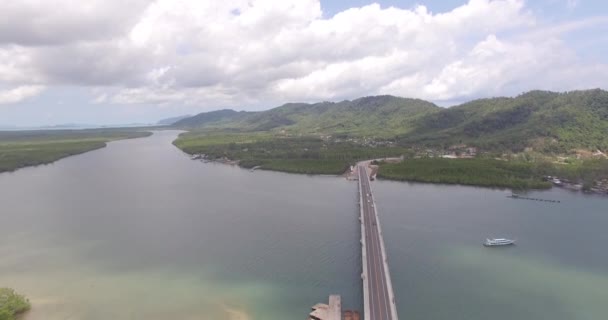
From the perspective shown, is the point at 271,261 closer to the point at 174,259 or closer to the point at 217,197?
the point at 174,259

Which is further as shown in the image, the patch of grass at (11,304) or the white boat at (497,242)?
the white boat at (497,242)

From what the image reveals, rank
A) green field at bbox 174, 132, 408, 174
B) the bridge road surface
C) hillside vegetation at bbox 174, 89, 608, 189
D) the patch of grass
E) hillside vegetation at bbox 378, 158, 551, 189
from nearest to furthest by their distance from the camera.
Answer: the bridge road surface
the patch of grass
hillside vegetation at bbox 378, 158, 551, 189
hillside vegetation at bbox 174, 89, 608, 189
green field at bbox 174, 132, 408, 174

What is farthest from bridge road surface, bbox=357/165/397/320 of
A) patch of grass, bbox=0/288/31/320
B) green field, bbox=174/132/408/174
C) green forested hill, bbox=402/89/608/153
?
green forested hill, bbox=402/89/608/153

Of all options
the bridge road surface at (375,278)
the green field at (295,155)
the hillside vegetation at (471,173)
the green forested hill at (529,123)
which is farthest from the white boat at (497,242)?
the green forested hill at (529,123)

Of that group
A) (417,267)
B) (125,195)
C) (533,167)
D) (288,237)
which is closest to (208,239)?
(288,237)

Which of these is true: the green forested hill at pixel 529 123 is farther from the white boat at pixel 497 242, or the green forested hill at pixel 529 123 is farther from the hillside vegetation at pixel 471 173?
the white boat at pixel 497 242

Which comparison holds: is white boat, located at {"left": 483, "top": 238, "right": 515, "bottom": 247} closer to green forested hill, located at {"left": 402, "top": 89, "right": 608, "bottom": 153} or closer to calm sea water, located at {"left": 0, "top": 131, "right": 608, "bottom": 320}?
calm sea water, located at {"left": 0, "top": 131, "right": 608, "bottom": 320}
